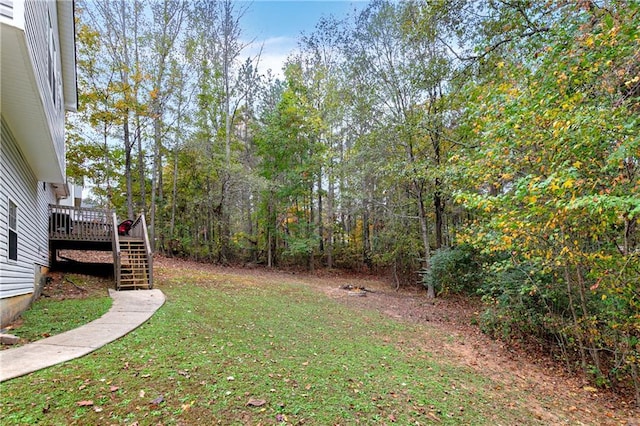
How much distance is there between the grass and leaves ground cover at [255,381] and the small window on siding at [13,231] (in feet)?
8.58

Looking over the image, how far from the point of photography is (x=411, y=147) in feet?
42.5

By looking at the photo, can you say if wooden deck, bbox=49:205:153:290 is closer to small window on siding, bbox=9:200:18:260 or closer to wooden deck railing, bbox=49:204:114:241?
wooden deck railing, bbox=49:204:114:241

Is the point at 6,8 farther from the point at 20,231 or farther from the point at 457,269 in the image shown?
the point at 457,269

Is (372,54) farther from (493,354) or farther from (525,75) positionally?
Answer: (493,354)

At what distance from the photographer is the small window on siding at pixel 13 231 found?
5398 mm

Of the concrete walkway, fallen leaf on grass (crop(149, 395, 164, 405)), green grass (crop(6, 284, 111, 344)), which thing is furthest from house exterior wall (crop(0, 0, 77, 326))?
fallen leaf on grass (crop(149, 395, 164, 405))

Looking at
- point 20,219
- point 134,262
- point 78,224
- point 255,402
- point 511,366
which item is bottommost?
point 511,366

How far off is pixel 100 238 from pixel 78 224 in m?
0.76

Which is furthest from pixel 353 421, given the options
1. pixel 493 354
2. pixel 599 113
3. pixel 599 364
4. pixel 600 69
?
pixel 599 364

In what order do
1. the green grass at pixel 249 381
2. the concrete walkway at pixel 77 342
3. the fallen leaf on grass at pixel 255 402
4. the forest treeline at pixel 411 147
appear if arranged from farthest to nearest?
the forest treeline at pixel 411 147, the concrete walkway at pixel 77 342, the fallen leaf on grass at pixel 255 402, the green grass at pixel 249 381

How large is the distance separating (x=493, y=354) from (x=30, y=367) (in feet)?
24.9

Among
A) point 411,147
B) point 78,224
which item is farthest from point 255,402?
point 411,147

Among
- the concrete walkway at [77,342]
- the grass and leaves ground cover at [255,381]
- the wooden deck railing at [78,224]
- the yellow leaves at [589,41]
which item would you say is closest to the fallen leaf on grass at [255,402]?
the grass and leaves ground cover at [255,381]

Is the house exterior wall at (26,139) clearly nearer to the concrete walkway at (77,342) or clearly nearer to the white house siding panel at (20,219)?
the white house siding panel at (20,219)
